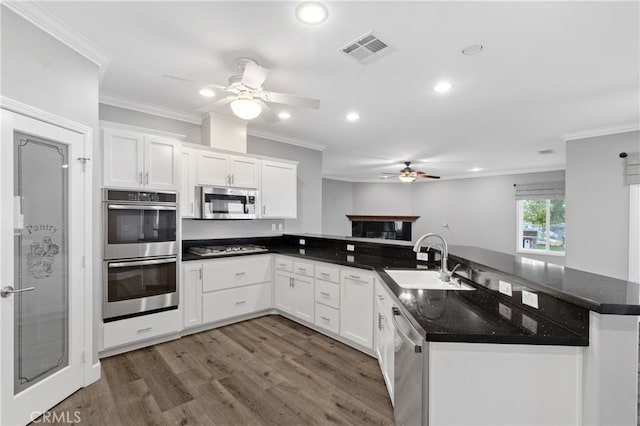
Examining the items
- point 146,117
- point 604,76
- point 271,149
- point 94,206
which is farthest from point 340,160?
point 94,206

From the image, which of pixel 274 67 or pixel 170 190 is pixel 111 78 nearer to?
pixel 170 190

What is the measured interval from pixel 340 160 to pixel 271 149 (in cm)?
236

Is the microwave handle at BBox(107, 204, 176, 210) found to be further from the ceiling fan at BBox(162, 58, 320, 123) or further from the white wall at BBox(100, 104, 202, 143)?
the ceiling fan at BBox(162, 58, 320, 123)

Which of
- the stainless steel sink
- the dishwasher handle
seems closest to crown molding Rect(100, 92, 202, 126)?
the stainless steel sink

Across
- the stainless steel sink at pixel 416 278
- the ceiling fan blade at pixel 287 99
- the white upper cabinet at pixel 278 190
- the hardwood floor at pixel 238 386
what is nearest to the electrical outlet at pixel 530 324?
the stainless steel sink at pixel 416 278

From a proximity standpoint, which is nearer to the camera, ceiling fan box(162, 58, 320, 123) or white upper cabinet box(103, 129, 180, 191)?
ceiling fan box(162, 58, 320, 123)

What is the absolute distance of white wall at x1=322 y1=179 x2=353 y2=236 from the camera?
9375 millimetres

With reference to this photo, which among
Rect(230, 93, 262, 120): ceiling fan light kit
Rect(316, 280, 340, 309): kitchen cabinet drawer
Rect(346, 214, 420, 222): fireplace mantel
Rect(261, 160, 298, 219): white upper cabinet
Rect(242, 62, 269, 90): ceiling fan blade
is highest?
Rect(242, 62, 269, 90): ceiling fan blade

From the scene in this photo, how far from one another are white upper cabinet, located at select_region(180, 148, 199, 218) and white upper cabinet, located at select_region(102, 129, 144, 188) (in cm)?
50

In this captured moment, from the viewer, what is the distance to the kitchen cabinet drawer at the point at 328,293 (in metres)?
3.22

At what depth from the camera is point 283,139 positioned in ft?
16.0

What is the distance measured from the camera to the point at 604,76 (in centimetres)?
266

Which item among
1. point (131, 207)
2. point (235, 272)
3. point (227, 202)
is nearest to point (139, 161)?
point (131, 207)

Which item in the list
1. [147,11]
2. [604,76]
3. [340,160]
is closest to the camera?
[147,11]
